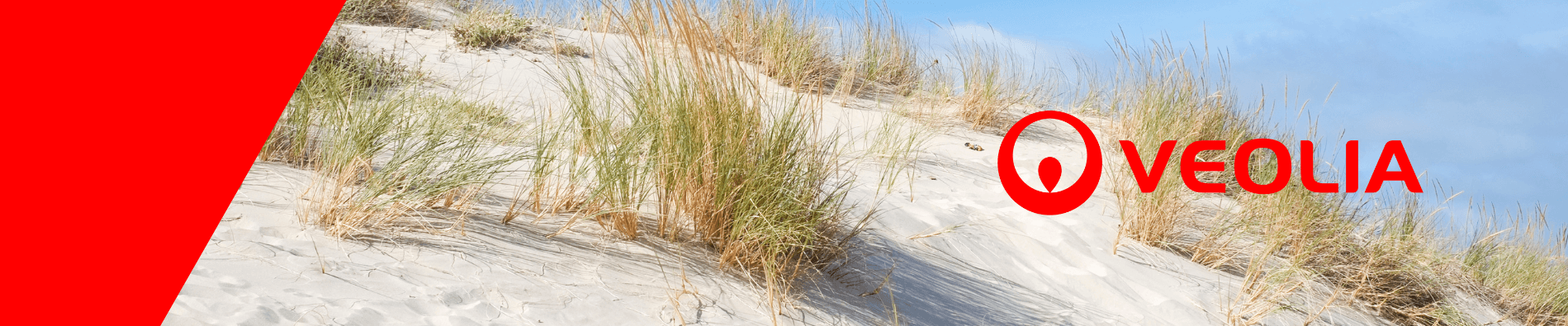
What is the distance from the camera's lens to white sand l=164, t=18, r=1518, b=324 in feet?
5.23

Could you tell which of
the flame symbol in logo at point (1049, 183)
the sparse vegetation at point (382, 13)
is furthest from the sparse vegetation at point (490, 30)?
the flame symbol in logo at point (1049, 183)

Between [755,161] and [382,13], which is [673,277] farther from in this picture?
[382,13]

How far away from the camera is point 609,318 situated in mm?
1690

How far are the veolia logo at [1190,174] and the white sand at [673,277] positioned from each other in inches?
10.5

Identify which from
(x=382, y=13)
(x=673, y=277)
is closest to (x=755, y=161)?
(x=673, y=277)

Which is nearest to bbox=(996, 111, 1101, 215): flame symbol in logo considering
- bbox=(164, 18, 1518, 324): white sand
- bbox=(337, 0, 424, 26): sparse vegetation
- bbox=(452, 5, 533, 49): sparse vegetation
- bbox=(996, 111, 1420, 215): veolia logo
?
bbox=(996, 111, 1420, 215): veolia logo

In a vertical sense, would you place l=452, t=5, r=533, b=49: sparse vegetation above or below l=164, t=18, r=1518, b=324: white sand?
above

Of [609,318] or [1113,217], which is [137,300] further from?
[1113,217]

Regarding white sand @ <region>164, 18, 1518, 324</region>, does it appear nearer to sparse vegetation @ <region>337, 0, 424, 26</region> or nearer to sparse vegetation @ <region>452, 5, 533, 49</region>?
sparse vegetation @ <region>452, 5, 533, 49</region>

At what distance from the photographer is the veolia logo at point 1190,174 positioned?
4.00 meters

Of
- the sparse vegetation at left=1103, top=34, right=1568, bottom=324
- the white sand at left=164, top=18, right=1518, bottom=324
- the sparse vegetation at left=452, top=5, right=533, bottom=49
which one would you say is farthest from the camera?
the sparse vegetation at left=452, top=5, right=533, bottom=49

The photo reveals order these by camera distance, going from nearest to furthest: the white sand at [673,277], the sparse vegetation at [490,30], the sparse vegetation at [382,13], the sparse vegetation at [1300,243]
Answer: the white sand at [673,277] → the sparse vegetation at [1300,243] → the sparse vegetation at [490,30] → the sparse vegetation at [382,13]

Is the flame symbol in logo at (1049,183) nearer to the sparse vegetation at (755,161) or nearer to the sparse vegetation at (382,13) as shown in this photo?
the sparse vegetation at (755,161)

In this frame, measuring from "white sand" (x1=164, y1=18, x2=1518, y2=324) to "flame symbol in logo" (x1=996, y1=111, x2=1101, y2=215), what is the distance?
15 cm
